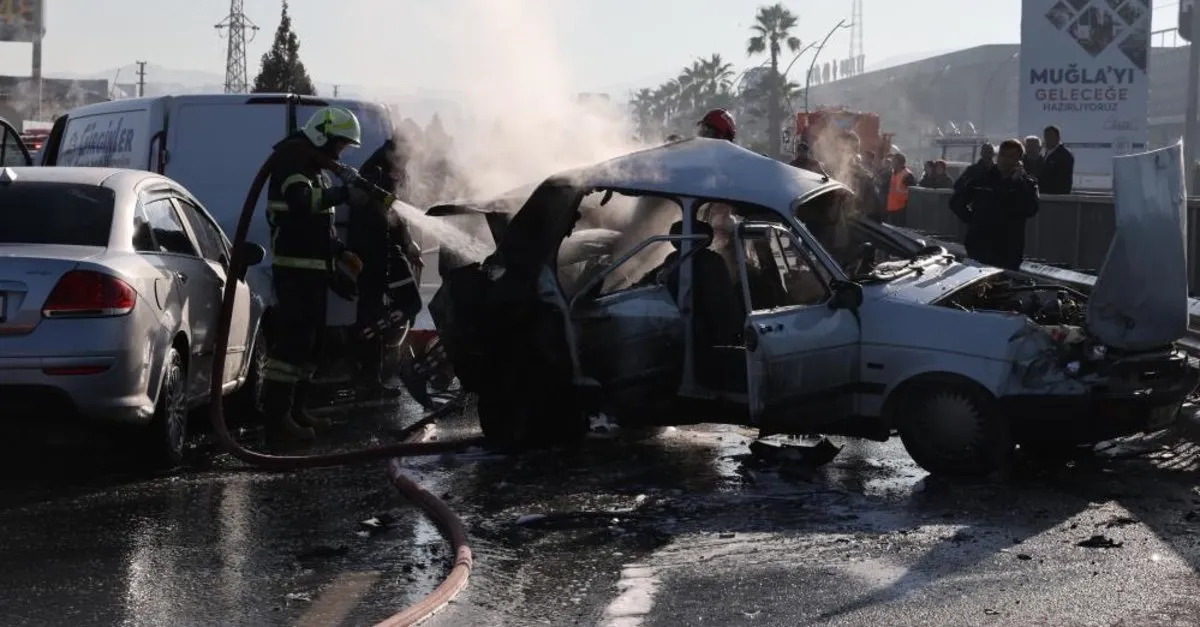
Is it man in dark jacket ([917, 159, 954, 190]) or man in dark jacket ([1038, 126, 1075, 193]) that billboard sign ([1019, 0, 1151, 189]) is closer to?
man in dark jacket ([917, 159, 954, 190])

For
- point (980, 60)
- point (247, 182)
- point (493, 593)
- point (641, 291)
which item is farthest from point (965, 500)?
point (980, 60)

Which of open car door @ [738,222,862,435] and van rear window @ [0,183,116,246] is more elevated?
van rear window @ [0,183,116,246]

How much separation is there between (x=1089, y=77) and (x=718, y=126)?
1093 inches

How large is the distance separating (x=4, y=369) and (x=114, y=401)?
51 cm

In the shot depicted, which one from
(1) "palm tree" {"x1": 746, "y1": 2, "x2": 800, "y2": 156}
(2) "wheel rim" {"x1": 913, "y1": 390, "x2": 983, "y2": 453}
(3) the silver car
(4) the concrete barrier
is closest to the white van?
(3) the silver car

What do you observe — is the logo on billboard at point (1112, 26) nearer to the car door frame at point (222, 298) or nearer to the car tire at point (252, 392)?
the car tire at point (252, 392)

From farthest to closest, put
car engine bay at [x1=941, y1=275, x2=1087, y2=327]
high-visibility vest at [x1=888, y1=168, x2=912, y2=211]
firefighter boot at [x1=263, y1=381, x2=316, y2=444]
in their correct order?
high-visibility vest at [x1=888, y1=168, x2=912, y2=211], firefighter boot at [x1=263, y1=381, x2=316, y2=444], car engine bay at [x1=941, y1=275, x2=1087, y2=327]

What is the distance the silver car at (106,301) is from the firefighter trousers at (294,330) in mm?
246

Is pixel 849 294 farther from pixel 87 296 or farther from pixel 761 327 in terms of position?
pixel 87 296

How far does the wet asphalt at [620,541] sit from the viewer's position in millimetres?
5637

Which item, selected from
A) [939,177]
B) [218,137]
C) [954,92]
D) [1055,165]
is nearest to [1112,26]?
[939,177]

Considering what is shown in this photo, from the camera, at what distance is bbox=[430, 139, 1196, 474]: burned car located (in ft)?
26.6

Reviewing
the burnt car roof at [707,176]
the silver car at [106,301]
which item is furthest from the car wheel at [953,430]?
the silver car at [106,301]

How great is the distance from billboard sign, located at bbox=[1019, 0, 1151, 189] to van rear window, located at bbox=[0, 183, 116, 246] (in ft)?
101
